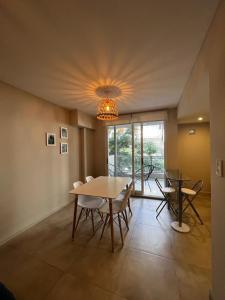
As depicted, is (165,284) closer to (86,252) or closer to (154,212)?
(86,252)

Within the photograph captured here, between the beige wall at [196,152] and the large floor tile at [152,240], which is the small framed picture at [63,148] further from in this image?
the beige wall at [196,152]

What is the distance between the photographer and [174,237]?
2.30m

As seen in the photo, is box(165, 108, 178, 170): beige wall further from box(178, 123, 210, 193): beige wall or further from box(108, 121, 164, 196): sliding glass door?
box(178, 123, 210, 193): beige wall

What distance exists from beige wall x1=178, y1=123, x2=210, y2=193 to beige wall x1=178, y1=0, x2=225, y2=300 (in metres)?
3.22

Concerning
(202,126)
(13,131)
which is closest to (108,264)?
(13,131)

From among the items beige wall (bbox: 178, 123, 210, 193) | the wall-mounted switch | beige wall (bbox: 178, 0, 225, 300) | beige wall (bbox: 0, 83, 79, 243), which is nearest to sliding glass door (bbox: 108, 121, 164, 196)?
beige wall (bbox: 178, 123, 210, 193)

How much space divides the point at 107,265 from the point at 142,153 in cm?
294

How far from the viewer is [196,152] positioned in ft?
14.1

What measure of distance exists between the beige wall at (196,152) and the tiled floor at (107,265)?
6.53ft

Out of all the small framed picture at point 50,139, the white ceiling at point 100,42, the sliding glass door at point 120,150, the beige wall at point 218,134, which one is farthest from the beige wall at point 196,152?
the small framed picture at point 50,139

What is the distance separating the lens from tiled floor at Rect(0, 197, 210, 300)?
1.44 meters

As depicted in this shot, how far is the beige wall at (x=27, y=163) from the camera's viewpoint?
2.28 metres

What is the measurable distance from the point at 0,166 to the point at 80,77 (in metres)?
1.83

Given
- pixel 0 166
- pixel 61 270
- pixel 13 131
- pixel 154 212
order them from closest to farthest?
pixel 61 270 < pixel 0 166 < pixel 13 131 < pixel 154 212
